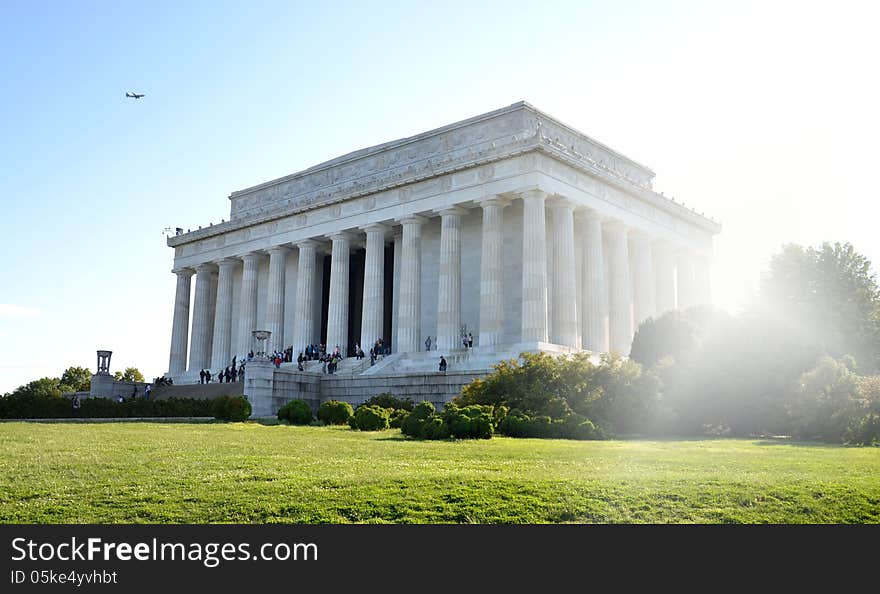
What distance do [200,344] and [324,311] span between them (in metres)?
13.8

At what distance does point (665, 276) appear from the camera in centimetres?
6994

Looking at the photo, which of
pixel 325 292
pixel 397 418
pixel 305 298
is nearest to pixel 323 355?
pixel 305 298

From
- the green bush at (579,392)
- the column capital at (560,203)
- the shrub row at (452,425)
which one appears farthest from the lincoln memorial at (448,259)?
the shrub row at (452,425)

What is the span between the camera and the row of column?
5647 centimetres

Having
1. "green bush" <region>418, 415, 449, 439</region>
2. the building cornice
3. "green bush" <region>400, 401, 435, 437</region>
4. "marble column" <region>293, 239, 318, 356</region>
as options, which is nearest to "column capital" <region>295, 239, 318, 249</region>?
"marble column" <region>293, 239, 318, 356</region>

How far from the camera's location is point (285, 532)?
10.6 meters

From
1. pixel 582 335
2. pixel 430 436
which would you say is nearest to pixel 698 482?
pixel 430 436

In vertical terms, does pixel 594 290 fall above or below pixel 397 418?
above

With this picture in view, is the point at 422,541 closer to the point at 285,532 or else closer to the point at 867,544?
the point at 285,532

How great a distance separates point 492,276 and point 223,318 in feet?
108

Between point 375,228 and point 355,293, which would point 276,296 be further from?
point 375,228

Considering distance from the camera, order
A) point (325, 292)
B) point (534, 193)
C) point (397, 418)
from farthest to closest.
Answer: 1. point (325, 292)
2. point (534, 193)
3. point (397, 418)

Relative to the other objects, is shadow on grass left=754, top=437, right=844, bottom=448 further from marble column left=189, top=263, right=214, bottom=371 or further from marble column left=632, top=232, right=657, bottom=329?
marble column left=189, top=263, right=214, bottom=371

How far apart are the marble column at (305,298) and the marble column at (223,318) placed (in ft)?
33.2
